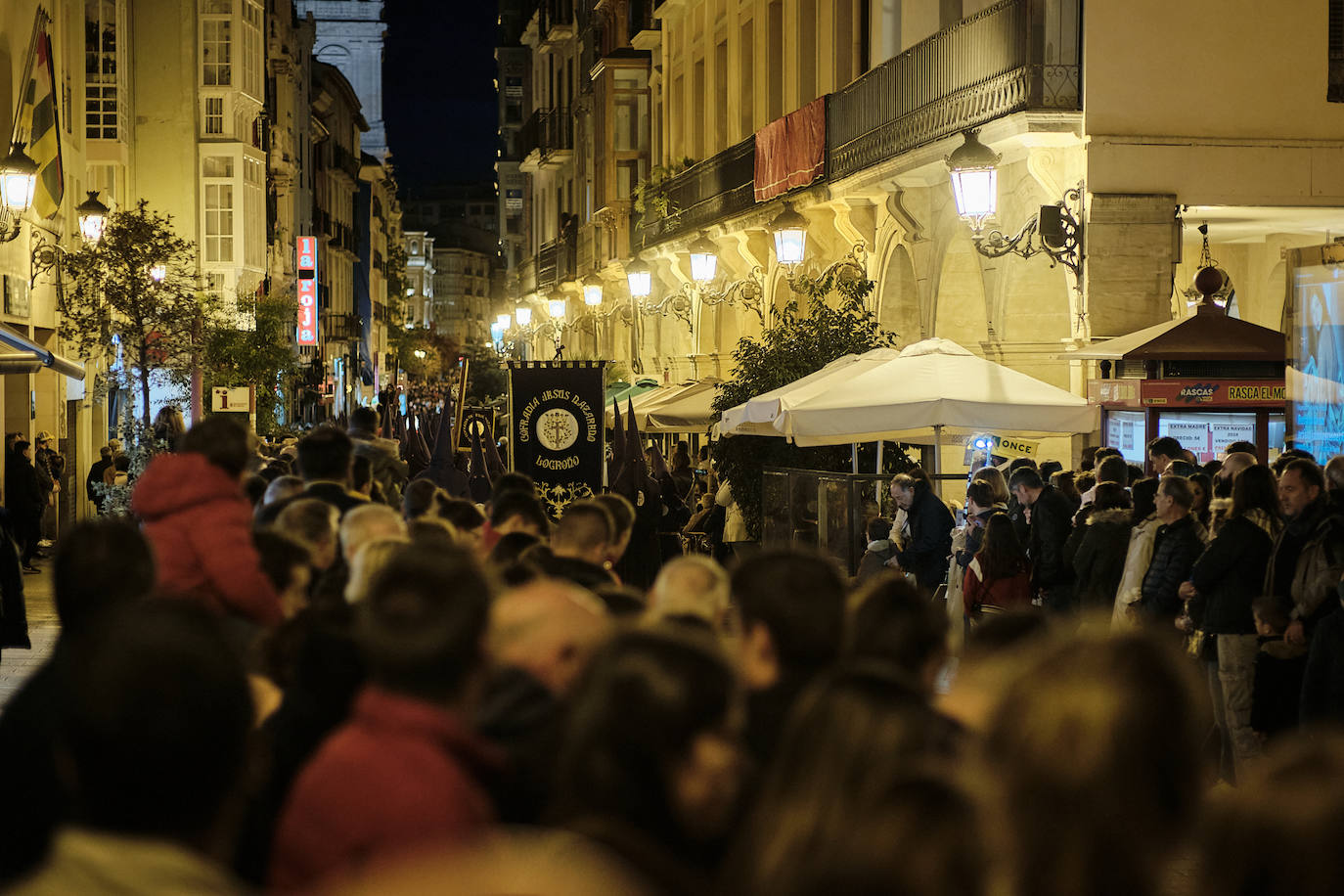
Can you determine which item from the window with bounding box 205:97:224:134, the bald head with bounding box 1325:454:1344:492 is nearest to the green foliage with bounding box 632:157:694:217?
the window with bounding box 205:97:224:134

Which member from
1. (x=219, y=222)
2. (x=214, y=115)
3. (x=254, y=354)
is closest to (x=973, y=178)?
(x=254, y=354)

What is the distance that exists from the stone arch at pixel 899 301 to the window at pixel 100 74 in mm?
17190

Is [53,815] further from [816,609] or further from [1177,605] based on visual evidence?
[1177,605]

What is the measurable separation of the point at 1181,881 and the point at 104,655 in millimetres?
5836

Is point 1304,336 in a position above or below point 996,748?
above

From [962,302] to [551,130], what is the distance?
1373 inches

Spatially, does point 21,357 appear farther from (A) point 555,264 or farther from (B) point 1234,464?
(A) point 555,264

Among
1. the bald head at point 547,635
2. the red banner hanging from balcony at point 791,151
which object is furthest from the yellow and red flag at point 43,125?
the bald head at point 547,635

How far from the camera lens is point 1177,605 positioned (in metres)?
10.0

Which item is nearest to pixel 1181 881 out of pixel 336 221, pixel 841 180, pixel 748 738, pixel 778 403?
pixel 748 738

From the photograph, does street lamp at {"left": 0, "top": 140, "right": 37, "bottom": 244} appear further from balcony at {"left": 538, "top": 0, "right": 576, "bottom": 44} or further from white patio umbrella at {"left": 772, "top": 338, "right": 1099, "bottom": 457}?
balcony at {"left": 538, "top": 0, "right": 576, "bottom": 44}

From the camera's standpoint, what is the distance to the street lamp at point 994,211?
15727mm

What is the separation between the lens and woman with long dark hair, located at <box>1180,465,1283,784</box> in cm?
923

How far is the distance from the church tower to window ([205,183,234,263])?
Result: 95.6m
